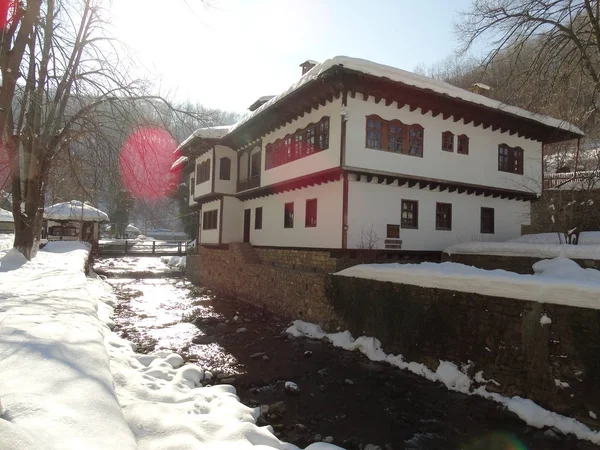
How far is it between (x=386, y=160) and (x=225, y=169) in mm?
10071

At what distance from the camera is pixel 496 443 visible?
5.74 m

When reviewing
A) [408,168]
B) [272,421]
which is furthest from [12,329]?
[408,168]

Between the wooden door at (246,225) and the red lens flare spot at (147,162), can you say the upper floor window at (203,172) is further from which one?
the red lens flare spot at (147,162)

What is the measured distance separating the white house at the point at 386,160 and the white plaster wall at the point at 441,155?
0.04m

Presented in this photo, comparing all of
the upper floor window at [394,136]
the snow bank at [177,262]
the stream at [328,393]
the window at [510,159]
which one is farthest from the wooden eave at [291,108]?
the snow bank at [177,262]

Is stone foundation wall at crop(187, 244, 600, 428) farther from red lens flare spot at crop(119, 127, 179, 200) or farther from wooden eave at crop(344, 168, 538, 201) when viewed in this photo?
red lens flare spot at crop(119, 127, 179, 200)

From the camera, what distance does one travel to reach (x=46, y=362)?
3.90 metres

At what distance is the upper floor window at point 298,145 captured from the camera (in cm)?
1367

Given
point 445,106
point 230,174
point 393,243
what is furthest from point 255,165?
point 445,106

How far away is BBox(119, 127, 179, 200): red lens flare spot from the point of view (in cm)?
914

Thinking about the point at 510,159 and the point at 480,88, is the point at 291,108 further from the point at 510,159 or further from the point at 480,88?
the point at 510,159

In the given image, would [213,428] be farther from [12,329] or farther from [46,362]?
[12,329]

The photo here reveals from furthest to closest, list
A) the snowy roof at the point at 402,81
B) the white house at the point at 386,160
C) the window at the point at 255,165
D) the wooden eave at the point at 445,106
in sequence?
1. the window at the point at 255,165
2. the white house at the point at 386,160
3. the wooden eave at the point at 445,106
4. the snowy roof at the point at 402,81

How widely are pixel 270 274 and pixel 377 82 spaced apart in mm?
7804
